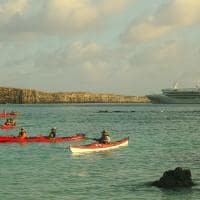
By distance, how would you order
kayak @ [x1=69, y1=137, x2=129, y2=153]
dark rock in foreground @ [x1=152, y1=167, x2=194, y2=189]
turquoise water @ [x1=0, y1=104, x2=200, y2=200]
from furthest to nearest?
kayak @ [x1=69, y1=137, x2=129, y2=153], dark rock in foreground @ [x1=152, y1=167, x2=194, y2=189], turquoise water @ [x1=0, y1=104, x2=200, y2=200]

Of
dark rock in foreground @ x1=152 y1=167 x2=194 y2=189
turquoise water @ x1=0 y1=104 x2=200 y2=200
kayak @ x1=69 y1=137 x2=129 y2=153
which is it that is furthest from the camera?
kayak @ x1=69 y1=137 x2=129 y2=153

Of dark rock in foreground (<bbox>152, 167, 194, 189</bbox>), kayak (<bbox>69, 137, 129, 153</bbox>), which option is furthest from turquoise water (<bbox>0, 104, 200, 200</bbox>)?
kayak (<bbox>69, 137, 129, 153</bbox>)

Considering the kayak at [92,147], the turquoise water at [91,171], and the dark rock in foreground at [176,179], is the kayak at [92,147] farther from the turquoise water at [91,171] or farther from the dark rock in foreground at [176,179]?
the dark rock in foreground at [176,179]

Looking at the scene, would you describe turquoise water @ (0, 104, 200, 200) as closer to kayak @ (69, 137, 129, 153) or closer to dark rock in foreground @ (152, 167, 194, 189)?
dark rock in foreground @ (152, 167, 194, 189)

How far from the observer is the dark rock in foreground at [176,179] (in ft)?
114

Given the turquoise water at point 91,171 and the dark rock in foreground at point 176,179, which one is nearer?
the turquoise water at point 91,171

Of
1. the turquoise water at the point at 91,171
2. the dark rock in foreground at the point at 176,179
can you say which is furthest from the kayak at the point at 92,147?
the dark rock in foreground at the point at 176,179

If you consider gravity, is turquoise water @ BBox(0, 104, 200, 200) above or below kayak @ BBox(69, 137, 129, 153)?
below

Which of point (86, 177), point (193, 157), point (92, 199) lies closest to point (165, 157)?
point (193, 157)

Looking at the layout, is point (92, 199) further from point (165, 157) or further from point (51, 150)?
point (51, 150)

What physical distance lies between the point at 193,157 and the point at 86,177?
15871 mm

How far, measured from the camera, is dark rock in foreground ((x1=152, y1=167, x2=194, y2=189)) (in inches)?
1367

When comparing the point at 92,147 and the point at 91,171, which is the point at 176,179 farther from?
the point at 92,147

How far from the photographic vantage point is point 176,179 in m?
34.8
